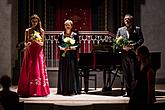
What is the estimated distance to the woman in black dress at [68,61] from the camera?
9.40m

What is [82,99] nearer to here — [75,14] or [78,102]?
[78,102]

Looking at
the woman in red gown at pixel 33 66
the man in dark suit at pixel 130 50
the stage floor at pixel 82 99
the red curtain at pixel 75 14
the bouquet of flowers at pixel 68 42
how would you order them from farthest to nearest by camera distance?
the red curtain at pixel 75 14 → the bouquet of flowers at pixel 68 42 → the woman in red gown at pixel 33 66 → the man in dark suit at pixel 130 50 → the stage floor at pixel 82 99

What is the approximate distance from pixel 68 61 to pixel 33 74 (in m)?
0.83

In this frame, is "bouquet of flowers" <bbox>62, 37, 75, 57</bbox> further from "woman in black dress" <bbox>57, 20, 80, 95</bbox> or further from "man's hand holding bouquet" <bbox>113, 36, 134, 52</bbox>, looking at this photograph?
"man's hand holding bouquet" <bbox>113, 36, 134, 52</bbox>

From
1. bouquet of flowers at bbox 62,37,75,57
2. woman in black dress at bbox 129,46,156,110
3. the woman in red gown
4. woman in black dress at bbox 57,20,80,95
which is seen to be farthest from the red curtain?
woman in black dress at bbox 129,46,156,110

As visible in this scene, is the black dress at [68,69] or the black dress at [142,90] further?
the black dress at [68,69]

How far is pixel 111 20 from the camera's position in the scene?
47.5 feet

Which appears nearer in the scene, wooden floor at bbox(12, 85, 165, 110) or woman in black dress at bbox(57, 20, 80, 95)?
wooden floor at bbox(12, 85, 165, 110)

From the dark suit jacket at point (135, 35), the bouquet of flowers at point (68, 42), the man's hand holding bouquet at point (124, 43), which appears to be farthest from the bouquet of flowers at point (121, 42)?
the bouquet of flowers at point (68, 42)

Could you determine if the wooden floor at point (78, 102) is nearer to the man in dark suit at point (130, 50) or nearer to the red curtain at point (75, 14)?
the man in dark suit at point (130, 50)

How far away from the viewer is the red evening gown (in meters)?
9.20

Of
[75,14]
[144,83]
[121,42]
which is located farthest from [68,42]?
[75,14]

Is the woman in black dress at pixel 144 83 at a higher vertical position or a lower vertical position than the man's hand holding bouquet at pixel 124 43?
lower

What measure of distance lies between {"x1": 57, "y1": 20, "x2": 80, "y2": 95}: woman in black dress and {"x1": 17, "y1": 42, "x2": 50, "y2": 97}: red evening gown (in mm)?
453
